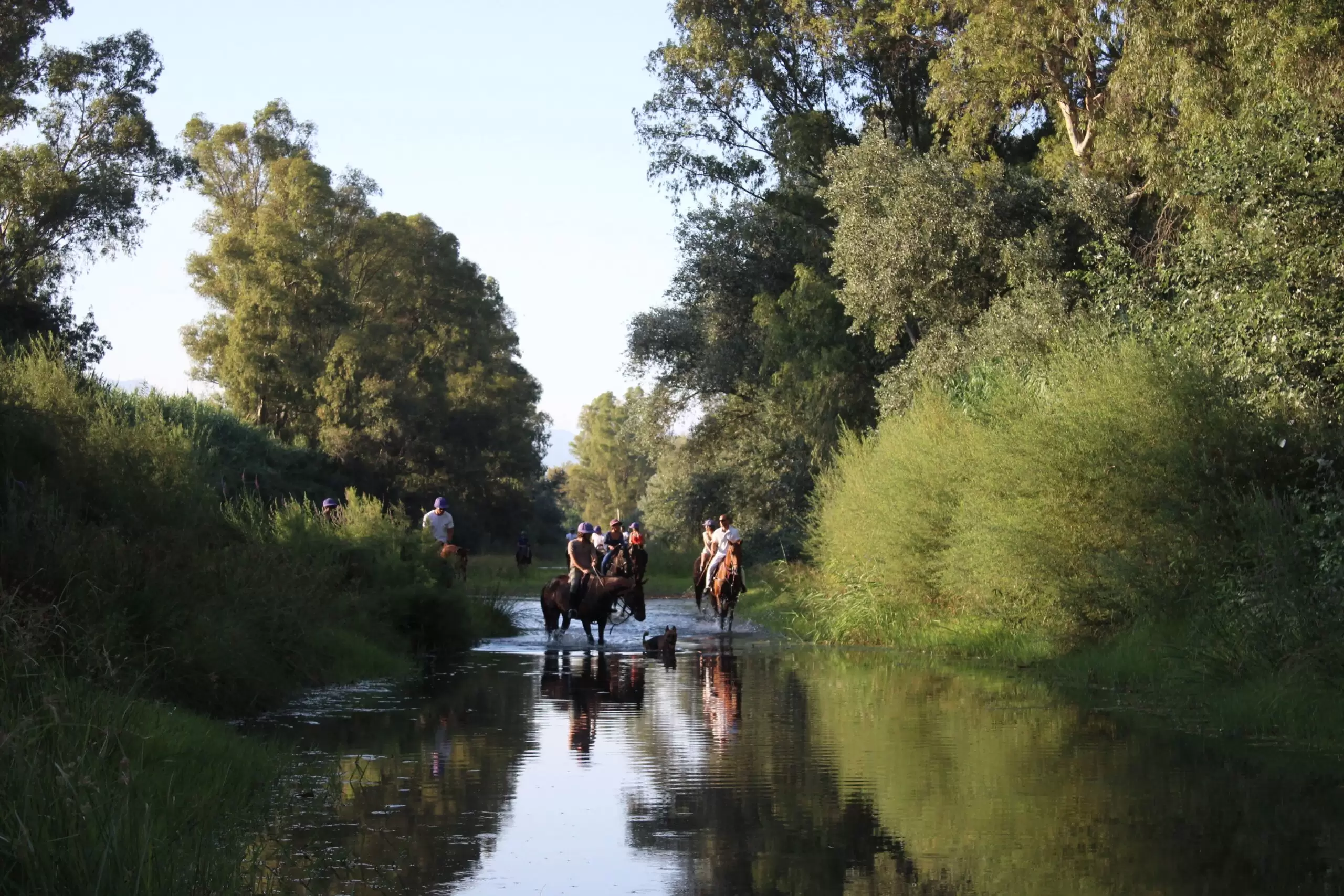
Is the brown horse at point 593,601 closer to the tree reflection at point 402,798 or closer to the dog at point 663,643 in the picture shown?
the dog at point 663,643

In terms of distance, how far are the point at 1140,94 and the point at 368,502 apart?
14.2 metres

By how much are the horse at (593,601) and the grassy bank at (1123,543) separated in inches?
142

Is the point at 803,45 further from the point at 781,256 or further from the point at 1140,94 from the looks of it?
the point at 1140,94

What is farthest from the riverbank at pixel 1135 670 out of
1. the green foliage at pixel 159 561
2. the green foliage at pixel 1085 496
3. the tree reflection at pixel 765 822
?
the green foliage at pixel 159 561

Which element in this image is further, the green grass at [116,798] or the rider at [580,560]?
the rider at [580,560]

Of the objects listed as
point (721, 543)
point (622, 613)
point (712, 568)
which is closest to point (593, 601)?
point (622, 613)

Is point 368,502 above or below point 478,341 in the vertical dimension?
below

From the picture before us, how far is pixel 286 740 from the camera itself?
1427cm

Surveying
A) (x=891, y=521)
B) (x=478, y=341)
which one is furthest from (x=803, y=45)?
A: (x=478, y=341)

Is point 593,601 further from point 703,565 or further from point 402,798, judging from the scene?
point 402,798

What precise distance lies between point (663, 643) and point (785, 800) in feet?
50.6

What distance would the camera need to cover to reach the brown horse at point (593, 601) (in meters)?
29.2

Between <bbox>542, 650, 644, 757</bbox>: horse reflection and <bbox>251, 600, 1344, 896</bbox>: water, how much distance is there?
0.13 m

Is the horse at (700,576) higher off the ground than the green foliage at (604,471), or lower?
lower
